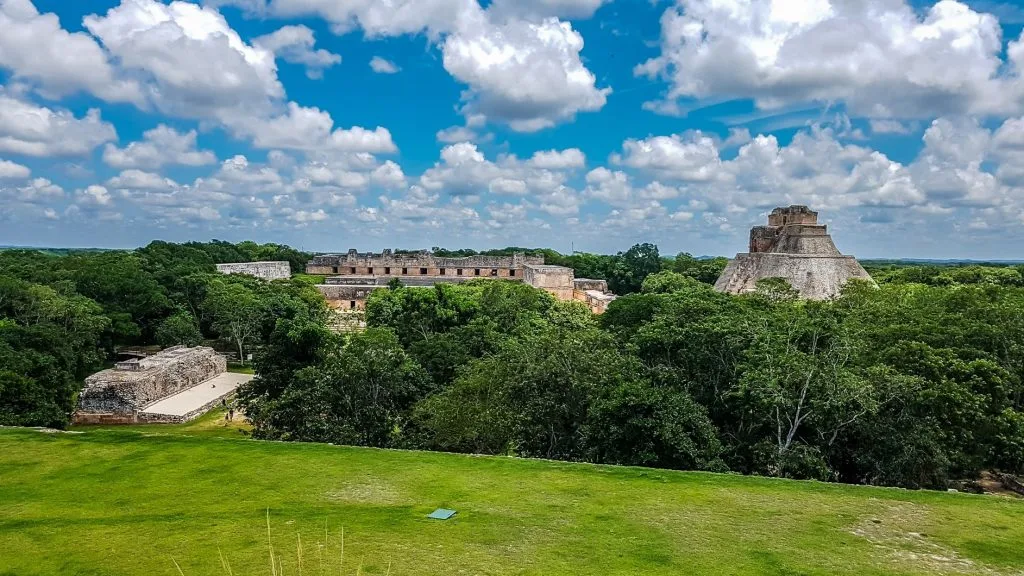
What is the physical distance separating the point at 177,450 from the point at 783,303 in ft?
61.8

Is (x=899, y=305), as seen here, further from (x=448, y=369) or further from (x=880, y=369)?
(x=448, y=369)

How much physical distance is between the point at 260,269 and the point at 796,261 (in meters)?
44.6

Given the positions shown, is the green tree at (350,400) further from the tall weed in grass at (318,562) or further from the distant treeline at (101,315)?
the tall weed in grass at (318,562)

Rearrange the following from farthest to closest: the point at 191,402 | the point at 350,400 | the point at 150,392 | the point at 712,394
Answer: the point at 191,402 < the point at 150,392 < the point at 350,400 < the point at 712,394

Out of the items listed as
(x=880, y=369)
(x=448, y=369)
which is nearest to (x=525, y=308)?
(x=448, y=369)

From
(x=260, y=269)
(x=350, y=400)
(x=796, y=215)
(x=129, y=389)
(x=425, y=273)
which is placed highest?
(x=796, y=215)

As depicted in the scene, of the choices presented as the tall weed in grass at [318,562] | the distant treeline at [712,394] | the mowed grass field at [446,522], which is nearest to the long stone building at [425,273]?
the distant treeline at [712,394]

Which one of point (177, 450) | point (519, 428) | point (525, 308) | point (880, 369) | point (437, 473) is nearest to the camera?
point (437, 473)

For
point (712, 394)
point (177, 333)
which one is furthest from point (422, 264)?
point (712, 394)

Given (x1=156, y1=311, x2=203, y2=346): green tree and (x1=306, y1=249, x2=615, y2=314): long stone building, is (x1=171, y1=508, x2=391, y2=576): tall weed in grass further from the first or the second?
(x1=306, y1=249, x2=615, y2=314): long stone building

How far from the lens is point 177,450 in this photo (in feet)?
30.3

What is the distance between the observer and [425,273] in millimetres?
54656

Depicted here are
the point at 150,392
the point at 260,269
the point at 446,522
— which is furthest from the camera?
the point at 260,269

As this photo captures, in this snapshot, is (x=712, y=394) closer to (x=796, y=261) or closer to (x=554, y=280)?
(x=796, y=261)
